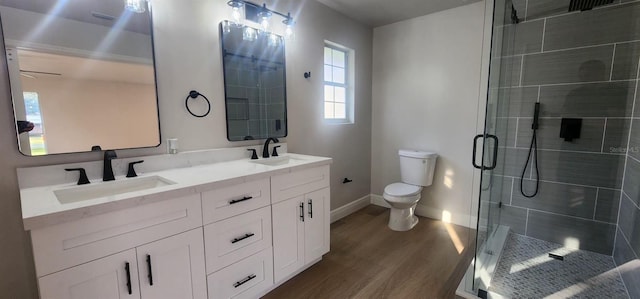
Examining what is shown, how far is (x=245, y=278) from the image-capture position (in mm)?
1653

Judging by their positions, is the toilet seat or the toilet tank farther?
the toilet tank

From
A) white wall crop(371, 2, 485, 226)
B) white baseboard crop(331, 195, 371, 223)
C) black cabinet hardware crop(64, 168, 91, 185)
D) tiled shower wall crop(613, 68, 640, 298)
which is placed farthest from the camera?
white baseboard crop(331, 195, 371, 223)

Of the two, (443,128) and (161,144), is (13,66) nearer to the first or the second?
(161,144)

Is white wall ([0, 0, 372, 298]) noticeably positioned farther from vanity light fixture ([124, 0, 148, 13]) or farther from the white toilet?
the white toilet

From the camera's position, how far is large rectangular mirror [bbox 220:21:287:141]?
2094 millimetres

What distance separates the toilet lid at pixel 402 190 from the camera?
271 centimetres

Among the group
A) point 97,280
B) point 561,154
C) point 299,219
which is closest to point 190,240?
point 97,280

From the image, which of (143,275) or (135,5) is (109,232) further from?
(135,5)

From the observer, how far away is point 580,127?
7.26 ft

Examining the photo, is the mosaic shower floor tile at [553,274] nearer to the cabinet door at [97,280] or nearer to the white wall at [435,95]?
the white wall at [435,95]

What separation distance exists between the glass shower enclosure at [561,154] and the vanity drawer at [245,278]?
1.31m

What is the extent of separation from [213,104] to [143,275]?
3.90 feet

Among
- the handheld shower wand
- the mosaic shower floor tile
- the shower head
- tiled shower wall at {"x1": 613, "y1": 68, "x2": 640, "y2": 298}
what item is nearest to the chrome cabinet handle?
the mosaic shower floor tile

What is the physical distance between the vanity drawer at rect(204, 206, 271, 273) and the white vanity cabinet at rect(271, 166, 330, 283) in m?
0.10
